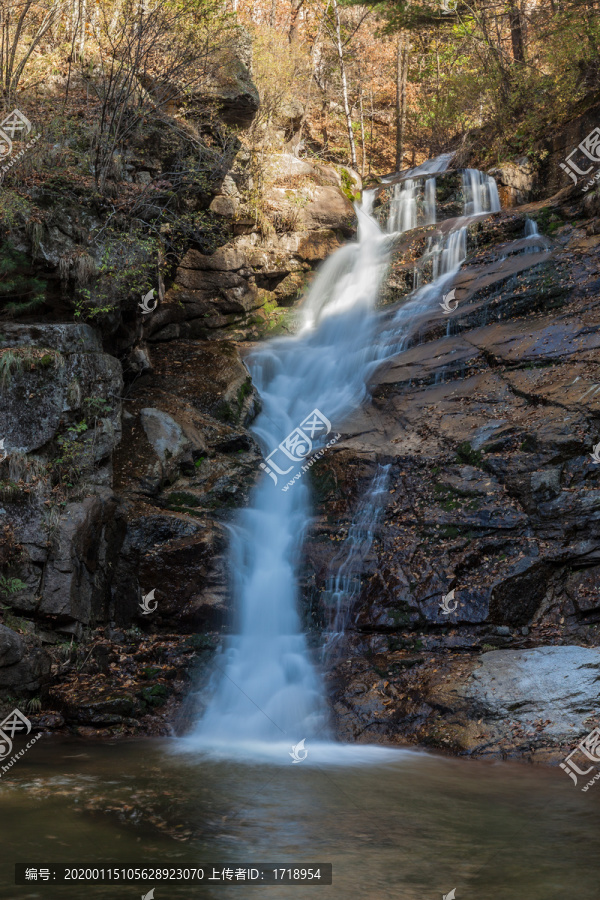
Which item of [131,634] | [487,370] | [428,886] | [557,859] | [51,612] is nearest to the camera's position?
[428,886]

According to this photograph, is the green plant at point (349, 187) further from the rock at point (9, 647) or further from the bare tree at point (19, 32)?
the rock at point (9, 647)

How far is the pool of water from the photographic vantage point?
3963 millimetres

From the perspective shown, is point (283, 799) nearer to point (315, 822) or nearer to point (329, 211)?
point (315, 822)

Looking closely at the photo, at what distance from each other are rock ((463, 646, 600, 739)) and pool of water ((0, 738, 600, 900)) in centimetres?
62

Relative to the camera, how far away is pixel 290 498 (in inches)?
411

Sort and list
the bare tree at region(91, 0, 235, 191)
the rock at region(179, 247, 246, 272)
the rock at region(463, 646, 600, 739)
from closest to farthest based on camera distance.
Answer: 1. the rock at region(463, 646, 600, 739)
2. the bare tree at region(91, 0, 235, 191)
3. the rock at region(179, 247, 246, 272)

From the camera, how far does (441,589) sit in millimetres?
8477

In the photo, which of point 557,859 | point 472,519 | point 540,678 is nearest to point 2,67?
point 472,519

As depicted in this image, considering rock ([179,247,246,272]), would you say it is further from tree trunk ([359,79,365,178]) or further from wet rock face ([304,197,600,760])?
tree trunk ([359,79,365,178])

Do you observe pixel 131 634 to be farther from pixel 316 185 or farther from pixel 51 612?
pixel 316 185

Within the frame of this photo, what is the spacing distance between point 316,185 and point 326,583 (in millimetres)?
12827

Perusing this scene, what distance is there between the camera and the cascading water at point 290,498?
7586mm

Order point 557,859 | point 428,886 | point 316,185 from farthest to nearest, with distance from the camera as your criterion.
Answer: point 316,185
point 557,859
point 428,886

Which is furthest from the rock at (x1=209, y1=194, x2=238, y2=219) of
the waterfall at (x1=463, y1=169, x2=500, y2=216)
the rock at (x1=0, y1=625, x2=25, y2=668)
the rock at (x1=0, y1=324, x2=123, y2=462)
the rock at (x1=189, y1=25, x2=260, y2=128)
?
the rock at (x1=0, y1=625, x2=25, y2=668)
